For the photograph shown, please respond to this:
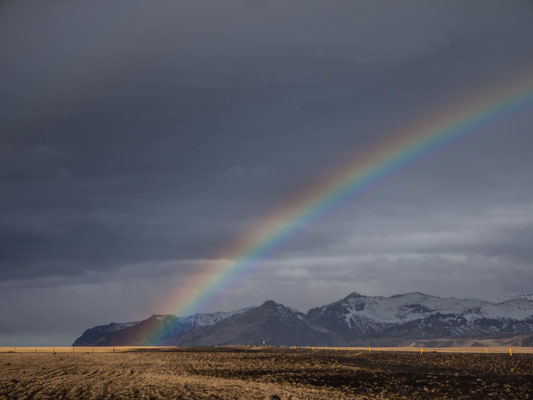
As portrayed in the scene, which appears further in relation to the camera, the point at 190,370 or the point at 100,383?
the point at 190,370

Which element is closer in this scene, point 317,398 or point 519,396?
point 317,398

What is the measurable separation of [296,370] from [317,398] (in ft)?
95.3

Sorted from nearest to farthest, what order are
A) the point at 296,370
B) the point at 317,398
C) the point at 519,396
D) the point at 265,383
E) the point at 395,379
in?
1. the point at 317,398
2. the point at 519,396
3. the point at 265,383
4. the point at 395,379
5. the point at 296,370

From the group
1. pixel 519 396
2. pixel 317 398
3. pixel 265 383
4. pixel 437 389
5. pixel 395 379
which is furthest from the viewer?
pixel 395 379

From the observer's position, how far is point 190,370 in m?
71.6

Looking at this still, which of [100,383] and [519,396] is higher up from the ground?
[100,383]

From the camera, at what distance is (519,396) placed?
152ft

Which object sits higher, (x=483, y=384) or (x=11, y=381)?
(x=11, y=381)

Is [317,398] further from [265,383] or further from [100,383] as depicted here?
[100,383]

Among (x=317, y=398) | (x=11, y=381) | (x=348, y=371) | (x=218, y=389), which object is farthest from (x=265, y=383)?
(x=11, y=381)

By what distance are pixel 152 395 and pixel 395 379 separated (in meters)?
28.3

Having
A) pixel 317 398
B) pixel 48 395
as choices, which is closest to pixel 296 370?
pixel 317 398

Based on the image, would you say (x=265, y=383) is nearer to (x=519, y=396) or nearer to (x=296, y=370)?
(x=296, y=370)

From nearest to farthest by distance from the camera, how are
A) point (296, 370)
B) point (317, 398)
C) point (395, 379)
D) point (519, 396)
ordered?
point (317, 398) → point (519, 396) → point (395, 379) → point (296, 370)
